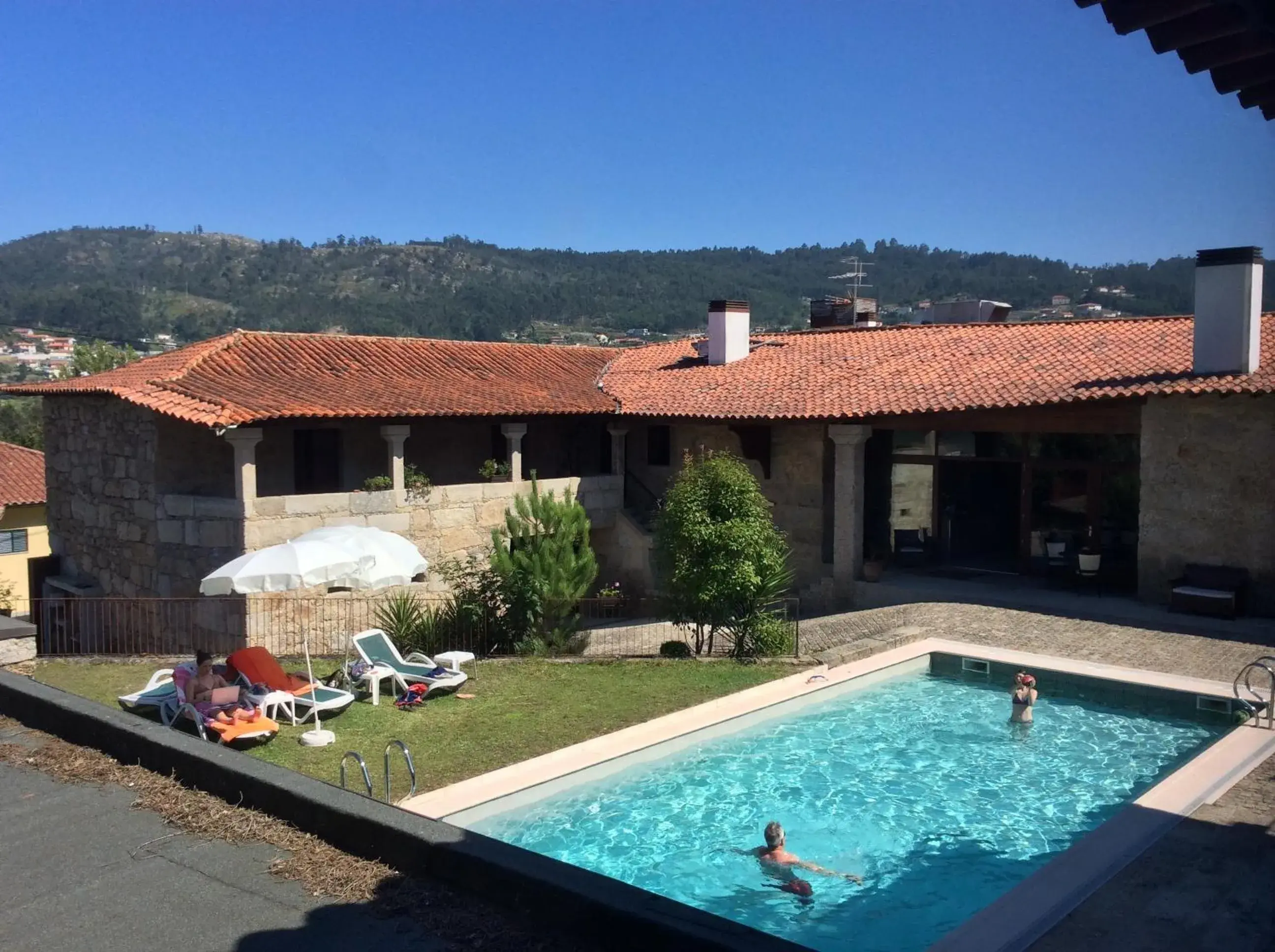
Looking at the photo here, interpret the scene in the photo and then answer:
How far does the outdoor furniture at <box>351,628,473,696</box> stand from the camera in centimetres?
1213

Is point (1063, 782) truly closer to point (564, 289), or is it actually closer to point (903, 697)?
point (903, 697)

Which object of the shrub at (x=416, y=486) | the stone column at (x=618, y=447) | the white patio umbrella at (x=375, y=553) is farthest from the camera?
the stone column at (x=618, y=447)

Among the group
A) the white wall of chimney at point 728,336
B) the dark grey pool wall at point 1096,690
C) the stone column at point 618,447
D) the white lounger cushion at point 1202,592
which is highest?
the white wall of chimney at point 728,336

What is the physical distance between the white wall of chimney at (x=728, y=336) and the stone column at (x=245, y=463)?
11245 mm

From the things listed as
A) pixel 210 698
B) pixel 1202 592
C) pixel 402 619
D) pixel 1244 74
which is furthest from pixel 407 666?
pixel 1202 592

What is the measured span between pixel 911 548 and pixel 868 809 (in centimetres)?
1178

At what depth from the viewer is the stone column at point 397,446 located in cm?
1817

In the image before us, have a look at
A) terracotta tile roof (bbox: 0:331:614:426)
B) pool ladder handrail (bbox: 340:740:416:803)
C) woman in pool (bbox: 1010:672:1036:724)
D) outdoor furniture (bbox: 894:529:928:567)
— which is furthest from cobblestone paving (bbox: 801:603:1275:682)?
pool ladder handrail (bbox: 340:740:416:803)

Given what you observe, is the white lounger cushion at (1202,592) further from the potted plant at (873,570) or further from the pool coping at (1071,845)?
the potted plant at (873,570)

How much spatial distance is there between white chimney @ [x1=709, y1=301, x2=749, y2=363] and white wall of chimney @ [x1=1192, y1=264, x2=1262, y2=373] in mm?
10107

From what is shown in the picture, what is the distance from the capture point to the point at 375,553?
11.8 m

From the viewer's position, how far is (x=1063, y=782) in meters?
10.1

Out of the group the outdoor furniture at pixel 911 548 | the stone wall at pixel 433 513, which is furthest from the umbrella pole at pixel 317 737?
the outdoor furniture at pixel 911 548

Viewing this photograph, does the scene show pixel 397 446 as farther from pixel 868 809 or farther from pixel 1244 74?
pixel 1244 74
